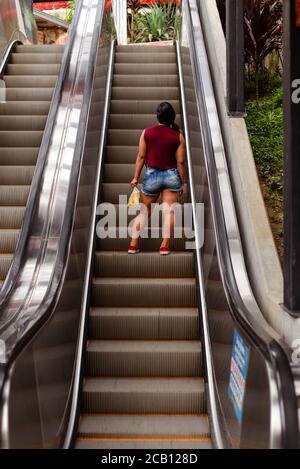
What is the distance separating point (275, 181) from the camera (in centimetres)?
550

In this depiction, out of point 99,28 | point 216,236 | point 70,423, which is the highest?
point 99,28

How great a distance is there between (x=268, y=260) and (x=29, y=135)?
3.11 metres

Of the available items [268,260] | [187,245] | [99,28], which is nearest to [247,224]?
[268,260]

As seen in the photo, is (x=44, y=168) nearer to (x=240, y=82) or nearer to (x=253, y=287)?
(x=253, y=287)

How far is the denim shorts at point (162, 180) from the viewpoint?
4.59 meters

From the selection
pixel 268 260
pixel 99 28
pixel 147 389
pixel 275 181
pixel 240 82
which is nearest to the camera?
pixel 147 389

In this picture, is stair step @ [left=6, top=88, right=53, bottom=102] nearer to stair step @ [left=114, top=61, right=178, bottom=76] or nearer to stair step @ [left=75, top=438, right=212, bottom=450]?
stair step @ [left=114, top=61, right=178, bottom=76]

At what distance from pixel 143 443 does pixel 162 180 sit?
7.21 feet

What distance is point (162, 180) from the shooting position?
4598 mm

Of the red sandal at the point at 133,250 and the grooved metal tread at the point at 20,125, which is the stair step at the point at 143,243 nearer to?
the red sandal at the point at 133,250

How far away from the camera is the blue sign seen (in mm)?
2652

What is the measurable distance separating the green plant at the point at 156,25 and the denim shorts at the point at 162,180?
1272cm

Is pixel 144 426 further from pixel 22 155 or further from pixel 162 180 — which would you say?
pixel 22 155
